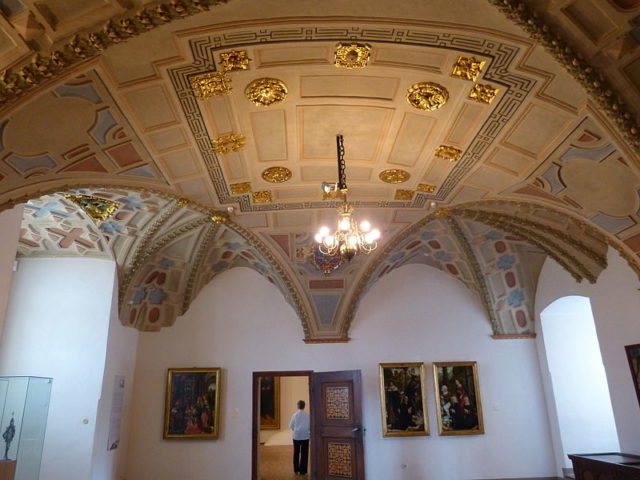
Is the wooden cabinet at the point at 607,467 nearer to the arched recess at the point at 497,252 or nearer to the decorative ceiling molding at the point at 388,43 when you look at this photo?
the arched recess at the point at 497,252

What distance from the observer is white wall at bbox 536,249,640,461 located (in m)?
8.35

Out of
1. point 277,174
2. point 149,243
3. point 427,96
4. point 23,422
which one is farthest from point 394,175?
point 23,422

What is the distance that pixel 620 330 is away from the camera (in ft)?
28.3

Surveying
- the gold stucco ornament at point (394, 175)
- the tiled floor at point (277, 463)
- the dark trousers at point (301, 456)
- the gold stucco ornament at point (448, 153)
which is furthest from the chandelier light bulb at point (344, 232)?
the tiled floor at point (277, 463)

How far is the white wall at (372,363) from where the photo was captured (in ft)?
37.0

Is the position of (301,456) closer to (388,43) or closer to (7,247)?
(7,247)

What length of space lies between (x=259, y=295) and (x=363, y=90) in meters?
7.78

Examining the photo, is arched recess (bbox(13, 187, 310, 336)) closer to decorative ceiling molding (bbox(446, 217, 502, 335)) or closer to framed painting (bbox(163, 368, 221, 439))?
framed painting (bbox(163, 368, 221, 439))

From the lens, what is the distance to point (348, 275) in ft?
38.0

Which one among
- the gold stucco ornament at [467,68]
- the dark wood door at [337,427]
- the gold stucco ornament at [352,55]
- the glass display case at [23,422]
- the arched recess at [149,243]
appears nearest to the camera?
the gold stucco ornament at [352,55]

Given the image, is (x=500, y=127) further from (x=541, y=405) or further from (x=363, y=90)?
(x=541, y=405)

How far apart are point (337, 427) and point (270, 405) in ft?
23.1

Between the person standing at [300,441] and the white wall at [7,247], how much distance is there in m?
7.80

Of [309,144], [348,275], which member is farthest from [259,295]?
[309,144]
